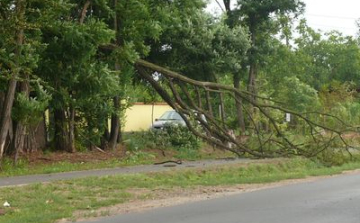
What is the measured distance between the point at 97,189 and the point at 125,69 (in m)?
7.42

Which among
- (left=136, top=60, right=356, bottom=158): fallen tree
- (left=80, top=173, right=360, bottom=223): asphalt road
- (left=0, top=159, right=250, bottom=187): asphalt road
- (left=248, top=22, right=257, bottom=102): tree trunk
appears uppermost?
(left=248, top=22, right=257, bottom=102): tree trunk

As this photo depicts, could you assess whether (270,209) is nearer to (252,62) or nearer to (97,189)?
(97,189)

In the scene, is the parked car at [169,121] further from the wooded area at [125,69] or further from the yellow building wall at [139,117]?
the yellow building wall at [139,117]

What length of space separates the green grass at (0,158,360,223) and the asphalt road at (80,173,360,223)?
4.32ft

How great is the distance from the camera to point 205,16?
2275 centimetres

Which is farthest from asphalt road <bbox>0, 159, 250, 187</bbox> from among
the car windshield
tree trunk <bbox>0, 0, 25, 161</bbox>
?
the car windshield

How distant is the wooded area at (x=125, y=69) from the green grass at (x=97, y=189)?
3.04m

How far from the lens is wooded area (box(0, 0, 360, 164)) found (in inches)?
629

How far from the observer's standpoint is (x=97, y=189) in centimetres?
1292

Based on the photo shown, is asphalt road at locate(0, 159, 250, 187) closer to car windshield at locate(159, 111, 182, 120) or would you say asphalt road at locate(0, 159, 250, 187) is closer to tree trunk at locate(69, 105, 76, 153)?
tree trunk at locate(69, 105, 76, 153)

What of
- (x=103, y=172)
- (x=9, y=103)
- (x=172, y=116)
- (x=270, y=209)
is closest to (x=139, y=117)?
(x=172, y=116)

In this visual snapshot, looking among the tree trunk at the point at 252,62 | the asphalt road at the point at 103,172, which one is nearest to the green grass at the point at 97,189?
the asphalt road at the point at 103,172

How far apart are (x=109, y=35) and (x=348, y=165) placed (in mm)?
9079

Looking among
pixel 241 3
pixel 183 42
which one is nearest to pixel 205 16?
pixel 183 42
